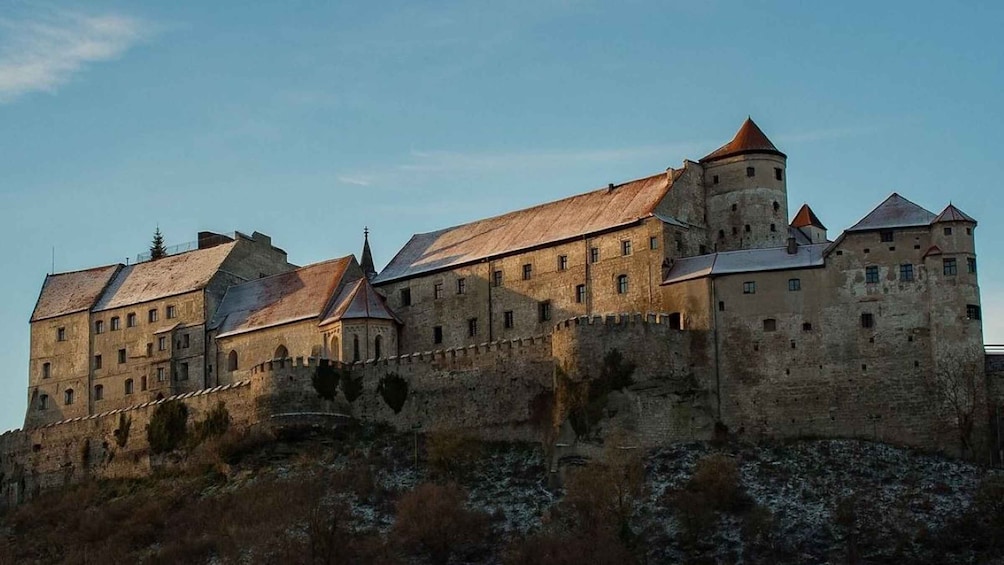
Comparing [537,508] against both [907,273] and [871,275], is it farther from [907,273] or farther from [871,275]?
[907,273]

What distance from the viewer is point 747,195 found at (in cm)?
11250

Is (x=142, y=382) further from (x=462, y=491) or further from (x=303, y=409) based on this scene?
(x=462, y=491)

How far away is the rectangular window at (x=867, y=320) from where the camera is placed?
102000 millimetres

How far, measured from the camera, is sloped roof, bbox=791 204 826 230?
12456 cm

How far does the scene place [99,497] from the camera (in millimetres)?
113250

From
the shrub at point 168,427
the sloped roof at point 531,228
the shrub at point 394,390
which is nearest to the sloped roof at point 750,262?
the sloped roof at point 531,228

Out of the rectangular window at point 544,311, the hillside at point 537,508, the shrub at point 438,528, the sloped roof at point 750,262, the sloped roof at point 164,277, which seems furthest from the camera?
the sloped roof at point 164,277

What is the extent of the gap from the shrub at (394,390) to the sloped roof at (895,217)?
84.0 ft

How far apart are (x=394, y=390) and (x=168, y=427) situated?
14.2 meters

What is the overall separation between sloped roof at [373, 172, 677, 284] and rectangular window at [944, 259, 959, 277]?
16.9 meters

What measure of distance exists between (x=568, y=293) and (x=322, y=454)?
1644 centimetres

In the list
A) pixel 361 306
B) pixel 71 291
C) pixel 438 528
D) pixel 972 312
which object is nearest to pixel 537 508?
pixel 438 528

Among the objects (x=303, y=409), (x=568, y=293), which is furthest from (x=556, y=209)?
(x=303, y=409)

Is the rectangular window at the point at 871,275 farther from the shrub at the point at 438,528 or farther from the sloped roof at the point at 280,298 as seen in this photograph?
the sloped roof at the point at 280,298
